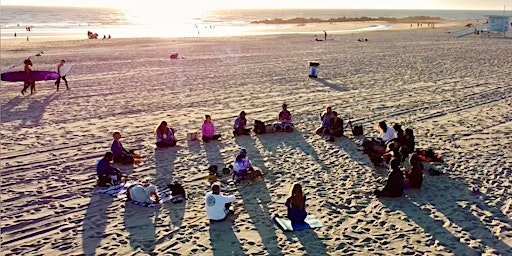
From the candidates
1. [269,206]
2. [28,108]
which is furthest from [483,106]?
[28,108]

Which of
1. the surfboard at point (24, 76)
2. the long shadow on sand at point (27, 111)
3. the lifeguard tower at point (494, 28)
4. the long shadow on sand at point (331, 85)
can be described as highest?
the lifeguard tower at point (494, 28)

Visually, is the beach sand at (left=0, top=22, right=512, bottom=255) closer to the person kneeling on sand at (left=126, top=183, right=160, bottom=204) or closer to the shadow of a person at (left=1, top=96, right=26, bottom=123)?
the shadow of a person at (left=1, top=96, right=26, bottom=123)

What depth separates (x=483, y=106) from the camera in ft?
55.0

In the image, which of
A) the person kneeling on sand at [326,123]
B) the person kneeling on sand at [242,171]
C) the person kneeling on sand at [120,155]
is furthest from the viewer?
the person kneeling on sand at [326,123]

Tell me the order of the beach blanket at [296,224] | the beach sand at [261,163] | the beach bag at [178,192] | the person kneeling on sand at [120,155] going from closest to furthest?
1. the beach sand at [261,163]
2. the beach blanket at [296,224]
3. the beach bag at [178,192]
4. the person kneeling on sand at [120,155]

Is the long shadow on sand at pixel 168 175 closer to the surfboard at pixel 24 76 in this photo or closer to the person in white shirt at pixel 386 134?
the person in white shirt at pixel 386 134

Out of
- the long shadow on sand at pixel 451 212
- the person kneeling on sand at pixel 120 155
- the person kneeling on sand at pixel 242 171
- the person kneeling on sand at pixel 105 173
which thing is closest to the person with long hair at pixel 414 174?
the long shadow on sand at pixel 451 212

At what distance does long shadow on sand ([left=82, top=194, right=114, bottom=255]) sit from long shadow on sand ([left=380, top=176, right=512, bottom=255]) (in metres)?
5.06

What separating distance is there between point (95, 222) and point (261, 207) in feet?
9.46

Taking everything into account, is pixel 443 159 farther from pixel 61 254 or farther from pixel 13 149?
pixel 13 149

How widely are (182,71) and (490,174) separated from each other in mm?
18094

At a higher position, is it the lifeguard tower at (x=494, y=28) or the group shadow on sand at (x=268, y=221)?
the lifeguard tower at (x=494, y=28)

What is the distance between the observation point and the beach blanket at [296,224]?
308 inches

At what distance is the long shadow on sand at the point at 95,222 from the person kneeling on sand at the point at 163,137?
3129 mm
